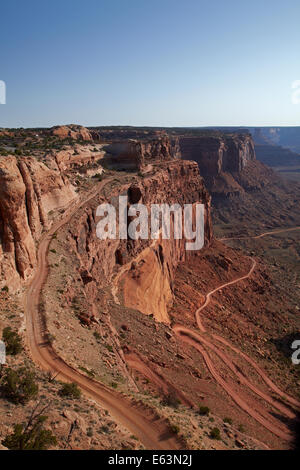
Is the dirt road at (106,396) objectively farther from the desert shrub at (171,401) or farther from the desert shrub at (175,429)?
the desert shrub at (171,401)

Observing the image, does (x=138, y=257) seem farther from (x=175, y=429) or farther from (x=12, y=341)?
(x=175, y=429)

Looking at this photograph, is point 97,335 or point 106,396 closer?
point 106,396

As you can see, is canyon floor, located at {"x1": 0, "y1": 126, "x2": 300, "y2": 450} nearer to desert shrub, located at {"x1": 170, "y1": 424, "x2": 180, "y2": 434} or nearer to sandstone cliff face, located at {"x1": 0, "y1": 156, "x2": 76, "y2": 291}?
desert shrub, located at {"x1": 170, "y1": 424, "x2": 180, "y2": 434}

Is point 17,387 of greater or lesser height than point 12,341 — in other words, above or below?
below

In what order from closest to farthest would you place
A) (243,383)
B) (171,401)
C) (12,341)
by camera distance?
(12,341) → (171,401) → (243,383)

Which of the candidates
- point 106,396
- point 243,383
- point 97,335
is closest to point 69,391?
point 106,396

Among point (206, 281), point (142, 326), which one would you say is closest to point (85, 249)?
point (142, 326)

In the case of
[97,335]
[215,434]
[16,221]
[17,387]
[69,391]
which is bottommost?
[215,434]
